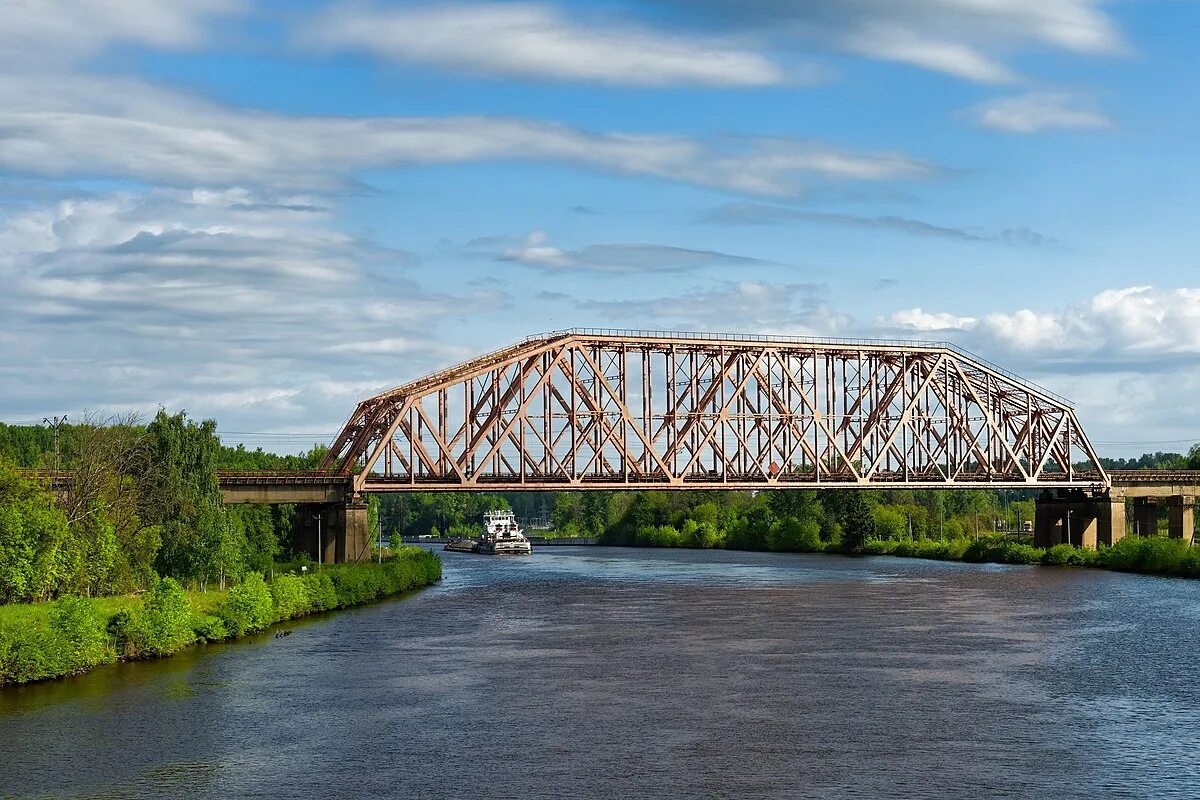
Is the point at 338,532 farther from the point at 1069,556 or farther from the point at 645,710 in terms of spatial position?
the point at 1069,556

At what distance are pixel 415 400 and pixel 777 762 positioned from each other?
258ft

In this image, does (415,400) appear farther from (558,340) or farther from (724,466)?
(724,466)

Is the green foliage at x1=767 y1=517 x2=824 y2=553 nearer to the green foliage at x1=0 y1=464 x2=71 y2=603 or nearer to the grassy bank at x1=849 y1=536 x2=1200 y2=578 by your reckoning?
the grassy bank at x1=849 y1=536 x2=1200 y2=578

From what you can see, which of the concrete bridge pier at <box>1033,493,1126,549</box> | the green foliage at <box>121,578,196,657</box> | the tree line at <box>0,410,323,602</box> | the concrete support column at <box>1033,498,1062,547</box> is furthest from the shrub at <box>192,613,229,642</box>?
the concrete support column at <box>1033,498,1062,547</box>

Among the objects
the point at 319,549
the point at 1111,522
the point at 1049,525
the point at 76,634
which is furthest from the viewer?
the point at 1049,525

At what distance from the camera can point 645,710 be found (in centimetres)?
4781

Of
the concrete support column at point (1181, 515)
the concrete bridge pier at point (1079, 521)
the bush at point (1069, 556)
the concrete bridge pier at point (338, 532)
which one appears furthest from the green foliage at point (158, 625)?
the concrete support column at point (1181, 515)

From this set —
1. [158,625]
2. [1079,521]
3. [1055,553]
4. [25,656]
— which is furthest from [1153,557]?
[25,656]

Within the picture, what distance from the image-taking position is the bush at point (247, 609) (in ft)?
223

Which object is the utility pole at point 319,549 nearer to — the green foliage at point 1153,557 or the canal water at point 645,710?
the canal water at point 645,710

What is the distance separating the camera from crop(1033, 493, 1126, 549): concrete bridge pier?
138250 mm

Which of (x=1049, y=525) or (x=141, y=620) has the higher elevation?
(x=1049, y=525)

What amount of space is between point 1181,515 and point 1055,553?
2070 cm

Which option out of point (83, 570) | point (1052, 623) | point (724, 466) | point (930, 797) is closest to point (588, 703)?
point (930, 797)
